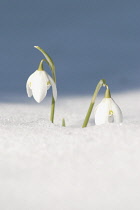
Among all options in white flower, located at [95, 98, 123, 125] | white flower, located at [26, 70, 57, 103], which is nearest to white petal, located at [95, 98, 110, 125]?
white flower, located at [95, 98, 123, 125]

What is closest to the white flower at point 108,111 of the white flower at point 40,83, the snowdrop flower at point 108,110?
the snowdrop flower at point 108,110

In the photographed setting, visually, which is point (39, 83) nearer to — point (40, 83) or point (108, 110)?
point (40, 83)

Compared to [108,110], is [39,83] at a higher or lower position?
higher

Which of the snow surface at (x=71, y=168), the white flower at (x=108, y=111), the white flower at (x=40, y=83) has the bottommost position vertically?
the snow surface at (x=71, y=168)

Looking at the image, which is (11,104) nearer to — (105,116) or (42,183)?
(105,116)

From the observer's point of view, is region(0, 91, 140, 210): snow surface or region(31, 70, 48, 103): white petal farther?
region(31, 70, 48, 103): white petal

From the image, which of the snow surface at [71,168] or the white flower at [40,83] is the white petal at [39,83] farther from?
the snow surface at [71,168]

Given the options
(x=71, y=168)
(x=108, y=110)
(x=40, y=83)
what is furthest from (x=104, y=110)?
(x=71, y=168)

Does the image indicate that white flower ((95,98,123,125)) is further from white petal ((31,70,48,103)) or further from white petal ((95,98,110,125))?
white petal ((31,70,48,103))

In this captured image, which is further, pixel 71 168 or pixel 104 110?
pixel 104 110
